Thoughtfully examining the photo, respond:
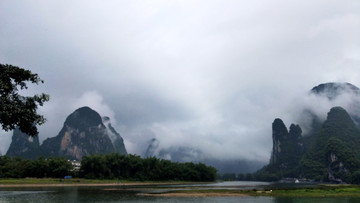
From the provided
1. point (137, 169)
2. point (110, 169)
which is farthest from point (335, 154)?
point (110, 169)

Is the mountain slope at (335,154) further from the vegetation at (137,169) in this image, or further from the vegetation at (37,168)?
the vegetation at (37,168)

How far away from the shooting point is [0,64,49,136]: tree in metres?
19.2

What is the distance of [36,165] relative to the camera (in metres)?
97.9

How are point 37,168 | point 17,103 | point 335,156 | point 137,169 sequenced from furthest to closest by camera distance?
point 335,156
point 137,169
point 37,168
point 17,103

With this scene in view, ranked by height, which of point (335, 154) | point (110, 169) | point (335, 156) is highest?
point (335, 154)

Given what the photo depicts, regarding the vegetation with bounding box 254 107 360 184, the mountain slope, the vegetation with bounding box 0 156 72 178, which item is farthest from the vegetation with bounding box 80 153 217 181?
the mountain slope

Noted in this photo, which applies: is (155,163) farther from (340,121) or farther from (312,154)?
(340,121)

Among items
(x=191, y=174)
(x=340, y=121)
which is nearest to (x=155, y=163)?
(x=191, y=174)

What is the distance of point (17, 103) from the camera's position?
66.6 feet

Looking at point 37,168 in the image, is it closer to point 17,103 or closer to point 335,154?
point 17,103

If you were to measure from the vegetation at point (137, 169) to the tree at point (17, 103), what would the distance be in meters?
88.1

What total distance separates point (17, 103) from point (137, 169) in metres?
99.2

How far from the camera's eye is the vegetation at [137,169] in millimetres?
106000

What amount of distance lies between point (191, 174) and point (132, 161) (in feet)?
88.0
